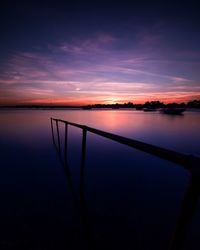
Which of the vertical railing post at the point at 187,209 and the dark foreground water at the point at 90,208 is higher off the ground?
the vertical railing post at the point at 187,209

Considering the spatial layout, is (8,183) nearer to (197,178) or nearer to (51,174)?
(51,174)

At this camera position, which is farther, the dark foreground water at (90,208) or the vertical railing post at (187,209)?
the dark foreground water at (90,208)

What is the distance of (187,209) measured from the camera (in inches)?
42.1

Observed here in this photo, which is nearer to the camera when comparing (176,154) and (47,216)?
(176,154)

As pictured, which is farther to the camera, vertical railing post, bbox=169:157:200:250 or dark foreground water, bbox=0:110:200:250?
dark foreground water, bbox=0:110:200:250

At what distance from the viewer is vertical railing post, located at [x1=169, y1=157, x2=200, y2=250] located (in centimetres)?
96

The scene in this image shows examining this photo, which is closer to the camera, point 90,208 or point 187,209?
point 187,209

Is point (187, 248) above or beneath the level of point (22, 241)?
beneath

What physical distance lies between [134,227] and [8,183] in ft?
14.7

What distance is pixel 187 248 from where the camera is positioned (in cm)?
321

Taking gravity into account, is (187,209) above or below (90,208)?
→ above

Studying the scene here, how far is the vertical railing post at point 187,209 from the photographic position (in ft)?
3.16

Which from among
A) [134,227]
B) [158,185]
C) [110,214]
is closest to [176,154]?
[134,227]

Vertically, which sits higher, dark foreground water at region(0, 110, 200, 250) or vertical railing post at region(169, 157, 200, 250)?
vertical railing post at region(169, 157, 200, 250)
